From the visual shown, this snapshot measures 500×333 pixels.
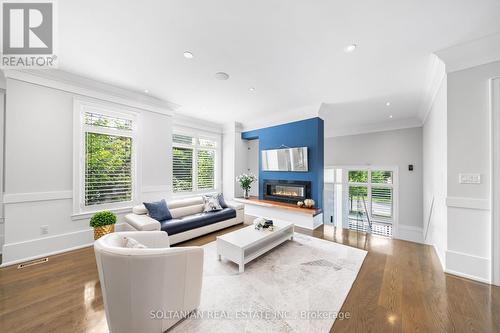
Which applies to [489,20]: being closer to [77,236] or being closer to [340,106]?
[340,106]

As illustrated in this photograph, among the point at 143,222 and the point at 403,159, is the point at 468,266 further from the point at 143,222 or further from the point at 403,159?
the point at 143,222

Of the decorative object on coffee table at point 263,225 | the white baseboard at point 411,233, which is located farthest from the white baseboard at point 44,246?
the white baseboard at point 411,233

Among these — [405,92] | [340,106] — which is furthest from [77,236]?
[405,92]

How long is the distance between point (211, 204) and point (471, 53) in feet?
15.6

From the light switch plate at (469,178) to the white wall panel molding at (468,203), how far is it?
0.21m

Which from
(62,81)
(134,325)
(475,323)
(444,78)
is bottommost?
(475,323)

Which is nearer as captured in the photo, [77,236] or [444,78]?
[444,78]

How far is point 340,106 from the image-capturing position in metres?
4.36

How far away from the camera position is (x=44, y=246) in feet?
9.37

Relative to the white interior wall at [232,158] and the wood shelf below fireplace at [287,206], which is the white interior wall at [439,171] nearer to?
the wood shelf below fireplace at [287,206]

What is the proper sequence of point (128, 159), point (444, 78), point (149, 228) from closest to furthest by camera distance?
point (444, 78), point (149, 228), point (128, 159)

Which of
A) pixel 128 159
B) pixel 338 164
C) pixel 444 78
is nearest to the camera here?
pixel 444 78

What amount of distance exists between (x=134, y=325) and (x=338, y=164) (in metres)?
6.86

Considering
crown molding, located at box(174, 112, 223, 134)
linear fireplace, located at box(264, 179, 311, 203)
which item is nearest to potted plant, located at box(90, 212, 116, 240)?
crown molding, located at box(174, 112, 223, 134)
